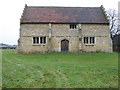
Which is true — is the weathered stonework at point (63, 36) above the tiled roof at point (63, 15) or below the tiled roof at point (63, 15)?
below

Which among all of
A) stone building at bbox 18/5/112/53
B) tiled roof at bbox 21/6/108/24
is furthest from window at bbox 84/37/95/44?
tiled roof at bbox 21/6/108/24

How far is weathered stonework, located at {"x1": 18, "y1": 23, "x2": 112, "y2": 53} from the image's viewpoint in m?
39.2

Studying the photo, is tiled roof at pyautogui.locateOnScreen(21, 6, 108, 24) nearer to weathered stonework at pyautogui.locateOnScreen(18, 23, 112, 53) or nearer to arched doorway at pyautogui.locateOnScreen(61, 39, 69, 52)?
weathered stonework at pyautogui.locateOnScreen(18, 23, 112, 53)

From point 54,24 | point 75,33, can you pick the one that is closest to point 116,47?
point 75,33

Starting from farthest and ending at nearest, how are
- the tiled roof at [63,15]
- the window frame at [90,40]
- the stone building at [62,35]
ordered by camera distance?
1. the tiled roof at [63,15]
2. the window frame at [90,40]
3. the stone building at [62,35]

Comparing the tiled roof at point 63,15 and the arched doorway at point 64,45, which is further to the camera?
the tiled roof at point 63,15

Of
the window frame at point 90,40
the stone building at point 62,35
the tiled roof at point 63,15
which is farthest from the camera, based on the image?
the tiled roof at point 63,15

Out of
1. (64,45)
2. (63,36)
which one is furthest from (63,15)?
(64,45)

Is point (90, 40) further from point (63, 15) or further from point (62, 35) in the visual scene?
point (63, 15)

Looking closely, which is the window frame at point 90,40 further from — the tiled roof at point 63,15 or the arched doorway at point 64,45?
the arched doorway at point 64,45

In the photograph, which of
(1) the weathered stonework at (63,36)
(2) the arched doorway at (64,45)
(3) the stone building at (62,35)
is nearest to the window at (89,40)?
(3) the stone building at (62,35)

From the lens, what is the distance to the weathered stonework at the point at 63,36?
39.2m

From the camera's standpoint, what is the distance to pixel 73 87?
36.9ft

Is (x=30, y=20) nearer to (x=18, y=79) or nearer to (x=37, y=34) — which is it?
(x=37, y=34)
